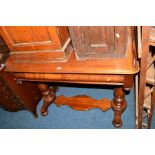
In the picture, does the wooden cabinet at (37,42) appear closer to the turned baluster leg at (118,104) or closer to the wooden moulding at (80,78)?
the wooden moulding at (80,78)

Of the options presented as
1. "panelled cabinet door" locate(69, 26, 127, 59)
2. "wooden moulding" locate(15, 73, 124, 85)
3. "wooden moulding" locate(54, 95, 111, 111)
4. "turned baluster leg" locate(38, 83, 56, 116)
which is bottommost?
"wooden moulding" locate(54, 95, 111, 111)

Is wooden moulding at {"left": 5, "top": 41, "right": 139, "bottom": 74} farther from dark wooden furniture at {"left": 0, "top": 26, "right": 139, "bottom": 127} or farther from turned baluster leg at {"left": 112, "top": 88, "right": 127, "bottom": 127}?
turned baluster leg at {"left": 112, "top": 88, "right": 127, "bottom": 127}

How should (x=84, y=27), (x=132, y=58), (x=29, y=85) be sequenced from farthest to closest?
(x=29, y=85), (x=132, y=58), (x=84, y=27)

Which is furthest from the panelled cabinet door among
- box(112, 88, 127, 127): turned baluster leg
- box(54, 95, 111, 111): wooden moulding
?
box(54, 95, 111, 111): wooden moulding

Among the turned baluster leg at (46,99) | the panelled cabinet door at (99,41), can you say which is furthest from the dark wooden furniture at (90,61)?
the turned baluster leg at (46,99)

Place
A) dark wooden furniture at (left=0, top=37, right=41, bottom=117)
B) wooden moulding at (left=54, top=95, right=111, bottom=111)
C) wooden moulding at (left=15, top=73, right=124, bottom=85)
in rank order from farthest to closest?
1. wooden moulding at (left=54, top=95, right=111, bottom=111)
2. dark wooden furniture at (left=0, top=37, right=41, bottom=117)
3. wooden moulding at (left=15, top=73, right=124, bottom=85)

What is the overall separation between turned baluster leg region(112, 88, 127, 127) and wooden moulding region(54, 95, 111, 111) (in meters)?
0.16

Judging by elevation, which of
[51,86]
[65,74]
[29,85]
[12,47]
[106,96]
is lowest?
[106,96]

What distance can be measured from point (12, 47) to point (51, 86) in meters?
0.79

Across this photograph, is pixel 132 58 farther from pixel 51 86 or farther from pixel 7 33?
pixel 51 86

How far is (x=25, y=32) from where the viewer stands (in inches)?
39.1

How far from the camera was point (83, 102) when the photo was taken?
67.0 inches

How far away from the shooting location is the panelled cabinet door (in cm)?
89

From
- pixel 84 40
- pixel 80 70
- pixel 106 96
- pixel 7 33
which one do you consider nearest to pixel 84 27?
pixel 84 40
